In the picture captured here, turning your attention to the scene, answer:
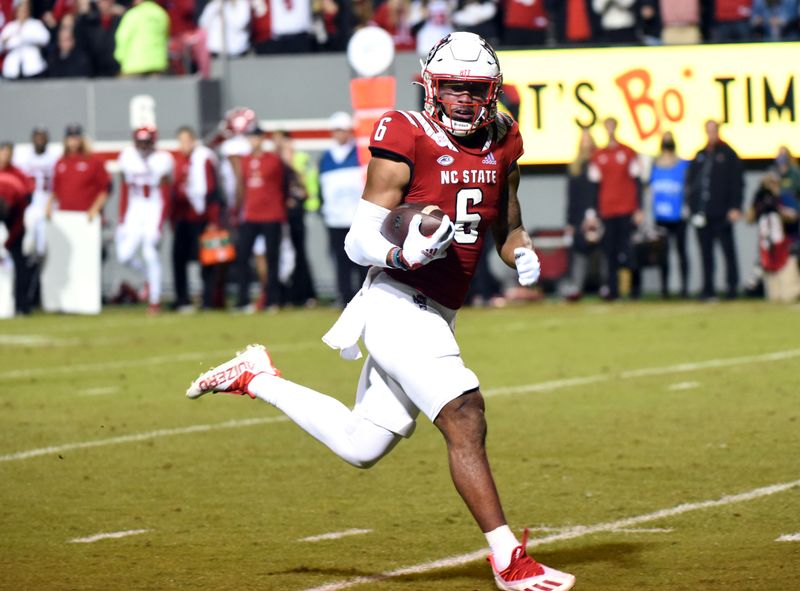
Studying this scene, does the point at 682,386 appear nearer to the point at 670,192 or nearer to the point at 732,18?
the point at 670,192

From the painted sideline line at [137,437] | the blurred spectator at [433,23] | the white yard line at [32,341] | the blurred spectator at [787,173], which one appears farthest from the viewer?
the blurred spectator at [433,23]

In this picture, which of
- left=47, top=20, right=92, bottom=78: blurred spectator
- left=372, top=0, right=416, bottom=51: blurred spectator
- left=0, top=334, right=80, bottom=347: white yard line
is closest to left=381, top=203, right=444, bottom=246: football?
left=0, top=334, right=80, bottom=347: white yard line

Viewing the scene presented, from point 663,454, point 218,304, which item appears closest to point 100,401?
point 663,454

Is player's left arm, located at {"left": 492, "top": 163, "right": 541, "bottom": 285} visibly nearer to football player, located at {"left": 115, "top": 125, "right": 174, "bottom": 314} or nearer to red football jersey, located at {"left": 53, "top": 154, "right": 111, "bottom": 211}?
football player, located at {"left": 115, "top": 125, "right": 174, "bottom": 314}

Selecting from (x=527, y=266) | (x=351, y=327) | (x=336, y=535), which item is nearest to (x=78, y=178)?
(x=336, y=535)

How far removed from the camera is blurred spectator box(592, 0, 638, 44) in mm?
19312

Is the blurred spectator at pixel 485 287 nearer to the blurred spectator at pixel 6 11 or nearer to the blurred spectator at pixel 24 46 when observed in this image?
the blurred spectator at pixel 24 46

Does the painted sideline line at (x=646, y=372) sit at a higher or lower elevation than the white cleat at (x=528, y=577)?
lower

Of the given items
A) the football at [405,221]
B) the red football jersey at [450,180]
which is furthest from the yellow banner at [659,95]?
the football at [405,221]

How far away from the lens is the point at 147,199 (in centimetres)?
1816

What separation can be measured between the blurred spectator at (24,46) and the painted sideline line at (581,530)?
14995mm

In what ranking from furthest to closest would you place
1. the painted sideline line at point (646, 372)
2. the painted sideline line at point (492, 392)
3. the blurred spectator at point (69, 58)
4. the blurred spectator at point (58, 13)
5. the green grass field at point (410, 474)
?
the blurred spectator at point (58, 13), the blurred spectator at point (69, 58), the painted sideline line at point (646, 372), the painted sideline line at point (492, 392), the green grass field at point (410, 474)

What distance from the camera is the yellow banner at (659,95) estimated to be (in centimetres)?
1872

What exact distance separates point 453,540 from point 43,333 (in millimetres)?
10131
